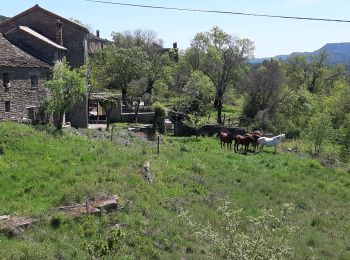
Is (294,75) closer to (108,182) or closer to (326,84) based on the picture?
(326,84)

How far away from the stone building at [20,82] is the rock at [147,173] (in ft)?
44.6

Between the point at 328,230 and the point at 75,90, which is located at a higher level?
the point at 75,90

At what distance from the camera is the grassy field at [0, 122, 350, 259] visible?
15.1 meters

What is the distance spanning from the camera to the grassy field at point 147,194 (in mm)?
15094

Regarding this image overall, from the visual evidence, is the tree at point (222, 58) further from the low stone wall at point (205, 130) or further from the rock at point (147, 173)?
the rock at point (147, 173)

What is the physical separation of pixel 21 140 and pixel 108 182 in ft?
23.1

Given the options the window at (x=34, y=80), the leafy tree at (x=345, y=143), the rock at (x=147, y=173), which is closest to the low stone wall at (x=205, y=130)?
the leafy tree at (x=345, y=143)

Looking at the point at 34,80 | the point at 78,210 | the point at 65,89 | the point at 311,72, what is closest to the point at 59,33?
the point at 34,80

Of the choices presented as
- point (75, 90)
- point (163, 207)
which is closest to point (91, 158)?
point (163, 207)

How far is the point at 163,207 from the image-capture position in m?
20.0

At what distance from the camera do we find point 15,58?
113ft

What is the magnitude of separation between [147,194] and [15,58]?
1946 cm

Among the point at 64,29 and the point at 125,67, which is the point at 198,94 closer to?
the point at 125,67

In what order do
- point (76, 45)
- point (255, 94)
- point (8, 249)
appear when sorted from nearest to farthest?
1. point (8, 249)
2. point (76, 45)
3. point (255, 94)
